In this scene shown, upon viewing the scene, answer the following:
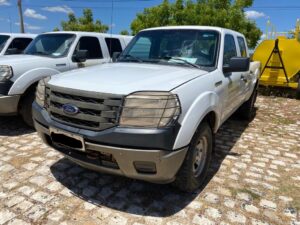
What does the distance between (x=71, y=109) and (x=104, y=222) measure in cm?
113

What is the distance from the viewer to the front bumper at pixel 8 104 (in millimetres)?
4785

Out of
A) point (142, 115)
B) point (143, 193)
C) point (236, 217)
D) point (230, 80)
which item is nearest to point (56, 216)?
point (143, 193)

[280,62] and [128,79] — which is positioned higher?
[128,79]

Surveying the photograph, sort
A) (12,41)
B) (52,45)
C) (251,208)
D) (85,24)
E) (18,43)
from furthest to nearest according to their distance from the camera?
1. (85,24)
2. (18,43)
3. (12,41)
4. (52,45)
5. (251,208)

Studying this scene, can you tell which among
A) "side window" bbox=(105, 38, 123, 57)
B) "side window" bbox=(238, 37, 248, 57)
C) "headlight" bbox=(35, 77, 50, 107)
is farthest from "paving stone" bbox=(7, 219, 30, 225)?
"side window" bbox=(105, 38, 123, 57)

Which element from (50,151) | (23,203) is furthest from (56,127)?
(50,151)

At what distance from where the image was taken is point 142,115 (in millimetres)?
2506

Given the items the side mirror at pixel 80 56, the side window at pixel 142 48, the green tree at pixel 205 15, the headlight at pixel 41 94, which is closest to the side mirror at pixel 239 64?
the side window at pixel 142 48

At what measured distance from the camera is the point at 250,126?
20.3 feet

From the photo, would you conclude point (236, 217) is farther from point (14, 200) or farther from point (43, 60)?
point (43, 60)

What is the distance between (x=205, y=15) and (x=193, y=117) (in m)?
12.8

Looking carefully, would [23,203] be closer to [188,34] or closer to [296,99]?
[188,34]

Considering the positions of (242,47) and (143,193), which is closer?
(143,193)

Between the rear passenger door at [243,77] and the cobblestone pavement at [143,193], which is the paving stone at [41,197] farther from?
the rear passenger door at [243,77]
